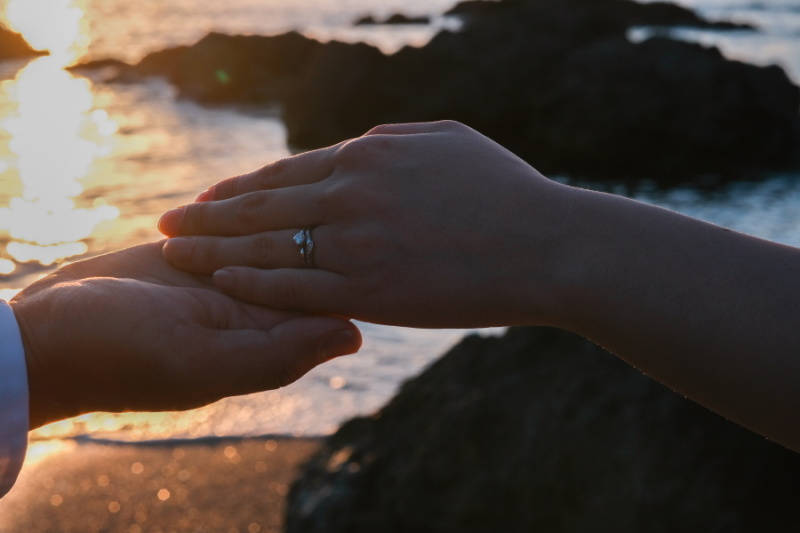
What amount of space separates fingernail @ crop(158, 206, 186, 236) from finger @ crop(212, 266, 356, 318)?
0.80 feet

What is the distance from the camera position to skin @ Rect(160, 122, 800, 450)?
1.25 metres

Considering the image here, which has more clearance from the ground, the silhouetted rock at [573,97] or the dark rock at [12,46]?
the silhouetted rock at [573,97]

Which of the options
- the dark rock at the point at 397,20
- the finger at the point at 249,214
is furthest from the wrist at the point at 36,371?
the dark rock at the point at 397,20

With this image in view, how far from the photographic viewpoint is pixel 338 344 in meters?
1.61

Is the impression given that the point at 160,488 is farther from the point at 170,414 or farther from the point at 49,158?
the point at 49,158

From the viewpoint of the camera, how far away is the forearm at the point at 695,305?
4.00 feet

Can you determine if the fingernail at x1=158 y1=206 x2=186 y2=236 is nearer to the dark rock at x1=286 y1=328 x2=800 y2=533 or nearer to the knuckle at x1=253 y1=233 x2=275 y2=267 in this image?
the knuckle at x1=253 y1=233 x2=275 y2=267

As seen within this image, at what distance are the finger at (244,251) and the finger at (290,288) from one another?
38 mm

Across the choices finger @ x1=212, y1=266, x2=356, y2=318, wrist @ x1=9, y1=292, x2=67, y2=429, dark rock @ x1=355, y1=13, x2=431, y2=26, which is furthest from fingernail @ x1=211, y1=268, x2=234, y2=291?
dark rock @ x1=355, y1=13, x2=431, y2=26

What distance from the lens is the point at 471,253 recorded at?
59.9 inches

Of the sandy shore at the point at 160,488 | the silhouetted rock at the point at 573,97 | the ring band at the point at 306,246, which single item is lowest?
the silhouetted rock at the point at 573,97

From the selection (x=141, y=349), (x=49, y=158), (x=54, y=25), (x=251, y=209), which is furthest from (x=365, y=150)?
(x=54, y=25)

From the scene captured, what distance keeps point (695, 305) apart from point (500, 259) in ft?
1.18

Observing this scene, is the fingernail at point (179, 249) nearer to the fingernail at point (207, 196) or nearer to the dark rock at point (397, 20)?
the fingernail at point (207, 196)
